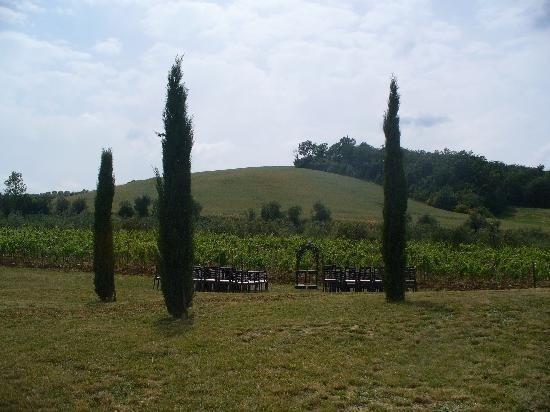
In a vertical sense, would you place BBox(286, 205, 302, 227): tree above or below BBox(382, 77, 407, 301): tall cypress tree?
above

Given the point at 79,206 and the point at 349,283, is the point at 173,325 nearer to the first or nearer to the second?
the point at 349,283

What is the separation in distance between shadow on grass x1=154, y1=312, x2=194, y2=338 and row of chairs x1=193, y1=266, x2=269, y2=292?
9112 mm

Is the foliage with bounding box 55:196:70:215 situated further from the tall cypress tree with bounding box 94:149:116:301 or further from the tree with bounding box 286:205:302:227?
the tall cypress tree with bounding box 94:149:116:301

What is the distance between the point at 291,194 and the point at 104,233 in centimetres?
5906

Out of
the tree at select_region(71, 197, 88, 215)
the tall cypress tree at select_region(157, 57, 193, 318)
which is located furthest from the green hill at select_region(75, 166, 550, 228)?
the tall cypress tree at select_region(157, 57, 193, 318)

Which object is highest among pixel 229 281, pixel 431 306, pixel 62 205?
pixel 62 205

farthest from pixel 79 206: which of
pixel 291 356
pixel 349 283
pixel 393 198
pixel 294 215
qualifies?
pixel 291 356

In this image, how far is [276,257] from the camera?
99.1 ft

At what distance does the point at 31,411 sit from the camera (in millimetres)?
7465

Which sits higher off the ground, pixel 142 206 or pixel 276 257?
pixel 142 206

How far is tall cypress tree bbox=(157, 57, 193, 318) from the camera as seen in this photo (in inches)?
541

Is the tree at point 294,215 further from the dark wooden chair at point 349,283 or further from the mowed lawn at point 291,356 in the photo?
the mowed lawn at point 291,356

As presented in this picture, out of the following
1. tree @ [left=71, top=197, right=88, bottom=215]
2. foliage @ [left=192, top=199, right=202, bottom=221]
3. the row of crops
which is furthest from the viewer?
tree @ [left=71, top=197, right=88, bottom=215]

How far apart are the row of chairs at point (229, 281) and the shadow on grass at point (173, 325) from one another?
359 inches
